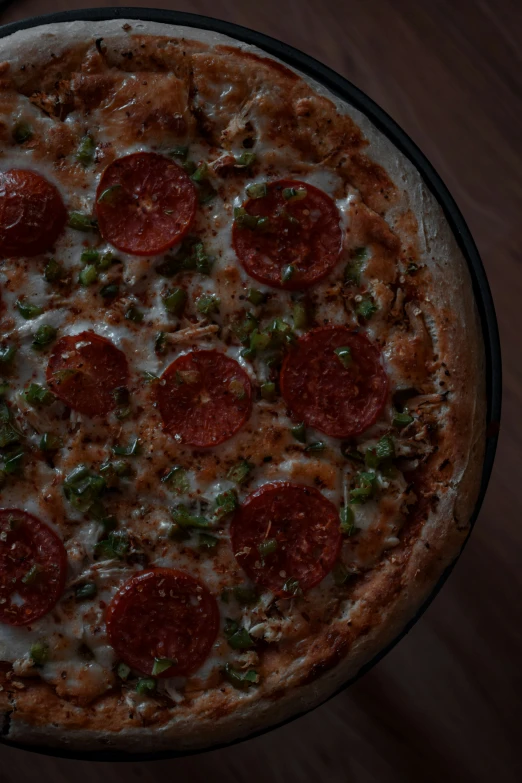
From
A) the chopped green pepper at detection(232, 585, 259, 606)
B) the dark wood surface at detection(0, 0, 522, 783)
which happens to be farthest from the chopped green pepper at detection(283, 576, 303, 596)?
the dark wood surface at detection(0, 0, 522, 783)

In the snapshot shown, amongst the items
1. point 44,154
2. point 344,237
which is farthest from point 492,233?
point 44,154

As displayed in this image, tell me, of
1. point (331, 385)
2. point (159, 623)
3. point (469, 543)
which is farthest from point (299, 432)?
point (469, 543)

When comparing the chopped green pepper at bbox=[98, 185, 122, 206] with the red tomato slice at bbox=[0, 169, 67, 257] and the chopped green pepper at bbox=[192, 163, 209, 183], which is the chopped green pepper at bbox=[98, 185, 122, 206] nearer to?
the red tomato slice at bbox=[0, 169, 67, 257]

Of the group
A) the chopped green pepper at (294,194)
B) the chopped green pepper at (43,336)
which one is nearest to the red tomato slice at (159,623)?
the chopped green pepper at (43,336)

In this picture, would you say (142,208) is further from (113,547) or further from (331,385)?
(113,547)

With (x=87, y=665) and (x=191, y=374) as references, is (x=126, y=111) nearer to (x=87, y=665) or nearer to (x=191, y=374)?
(x=191, y=374)

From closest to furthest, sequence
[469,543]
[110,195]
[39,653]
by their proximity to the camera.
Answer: [39,653] → [110,195] → [469,543]

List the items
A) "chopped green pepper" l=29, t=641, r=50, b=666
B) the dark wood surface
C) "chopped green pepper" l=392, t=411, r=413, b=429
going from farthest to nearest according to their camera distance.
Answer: the dark wood surface
"chopped green pepper" l=392, t=411, r=413, b=429
"chopped green pepper" l=29, t=641, r=50, b=666
